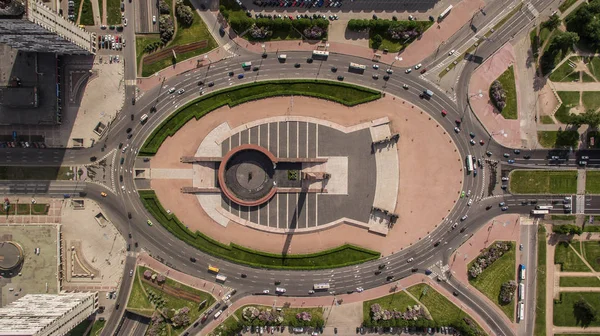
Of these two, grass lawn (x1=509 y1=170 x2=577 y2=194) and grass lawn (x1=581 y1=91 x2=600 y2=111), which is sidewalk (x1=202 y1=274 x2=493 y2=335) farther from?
grass lawn (x1=581 y1=91 x2=600 y2=111)

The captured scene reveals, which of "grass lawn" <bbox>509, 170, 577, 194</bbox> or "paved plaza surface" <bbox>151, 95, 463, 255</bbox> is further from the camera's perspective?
"grass lawn" <bbox>509, 170, 577, 194</bbox>

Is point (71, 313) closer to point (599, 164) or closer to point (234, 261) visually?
point (234, 261)

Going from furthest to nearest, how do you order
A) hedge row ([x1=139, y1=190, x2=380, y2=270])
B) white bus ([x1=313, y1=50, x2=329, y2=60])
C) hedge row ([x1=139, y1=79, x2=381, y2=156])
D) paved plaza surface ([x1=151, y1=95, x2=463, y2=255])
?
paved plaza surface ([x1=151, y1=95, x2=463, y2=255]), hedge row ([x1=139, y1=190, x2=380, y2=270]), hedge row ([x1=139, y1=79, x2=381, y2=156]), white bus ([x1=313, y1=50, x2=329, y2=60])

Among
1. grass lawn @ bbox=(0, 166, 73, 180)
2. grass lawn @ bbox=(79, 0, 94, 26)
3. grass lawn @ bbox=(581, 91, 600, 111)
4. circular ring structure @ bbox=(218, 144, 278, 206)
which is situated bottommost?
grass lawn @ bbox=(0, 166, 73, 180)

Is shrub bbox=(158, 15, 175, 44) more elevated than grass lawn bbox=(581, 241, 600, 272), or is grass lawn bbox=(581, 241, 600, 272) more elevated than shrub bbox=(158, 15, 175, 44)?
shrub bbox=(158, 15, 175, 44)

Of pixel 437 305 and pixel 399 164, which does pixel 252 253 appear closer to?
pixel 399 164

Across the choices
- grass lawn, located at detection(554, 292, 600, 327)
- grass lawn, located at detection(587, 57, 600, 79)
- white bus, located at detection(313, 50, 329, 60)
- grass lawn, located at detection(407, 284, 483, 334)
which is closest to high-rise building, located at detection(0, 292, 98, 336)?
grass lawn, located at detection(407, 284, 483, 334)
